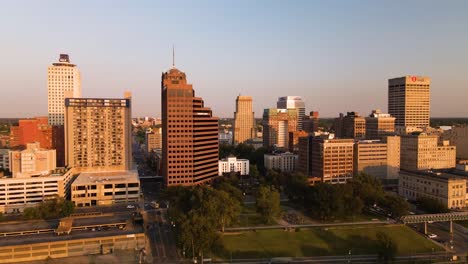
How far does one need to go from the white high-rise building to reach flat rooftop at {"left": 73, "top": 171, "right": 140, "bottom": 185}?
195 feet

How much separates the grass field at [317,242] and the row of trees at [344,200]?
564 centimetres

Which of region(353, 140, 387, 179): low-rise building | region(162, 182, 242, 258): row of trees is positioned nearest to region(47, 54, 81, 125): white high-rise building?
region(162, 182, 242, 258): row of trees

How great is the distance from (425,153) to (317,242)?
87.9m

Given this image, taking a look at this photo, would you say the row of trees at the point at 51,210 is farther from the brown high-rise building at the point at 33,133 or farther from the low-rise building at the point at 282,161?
the low-rise building at the point at 282,161

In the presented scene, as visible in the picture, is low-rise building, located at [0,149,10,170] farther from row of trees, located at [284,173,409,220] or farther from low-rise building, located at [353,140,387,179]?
low-rise building, located at [353,140,387,179]

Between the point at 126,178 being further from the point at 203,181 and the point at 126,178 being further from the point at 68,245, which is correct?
the point at 68,245

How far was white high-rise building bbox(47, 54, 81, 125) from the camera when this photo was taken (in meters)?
166

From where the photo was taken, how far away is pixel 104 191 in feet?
346

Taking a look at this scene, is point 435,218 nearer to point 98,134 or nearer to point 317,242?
point 317,242

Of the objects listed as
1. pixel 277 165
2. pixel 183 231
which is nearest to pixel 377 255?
pixel 183 231

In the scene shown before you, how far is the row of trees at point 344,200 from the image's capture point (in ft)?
277

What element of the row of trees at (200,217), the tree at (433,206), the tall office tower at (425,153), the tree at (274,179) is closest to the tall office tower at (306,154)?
the tree at (274,179)

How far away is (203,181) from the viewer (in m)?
120

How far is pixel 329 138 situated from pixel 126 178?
6502 centimetres
